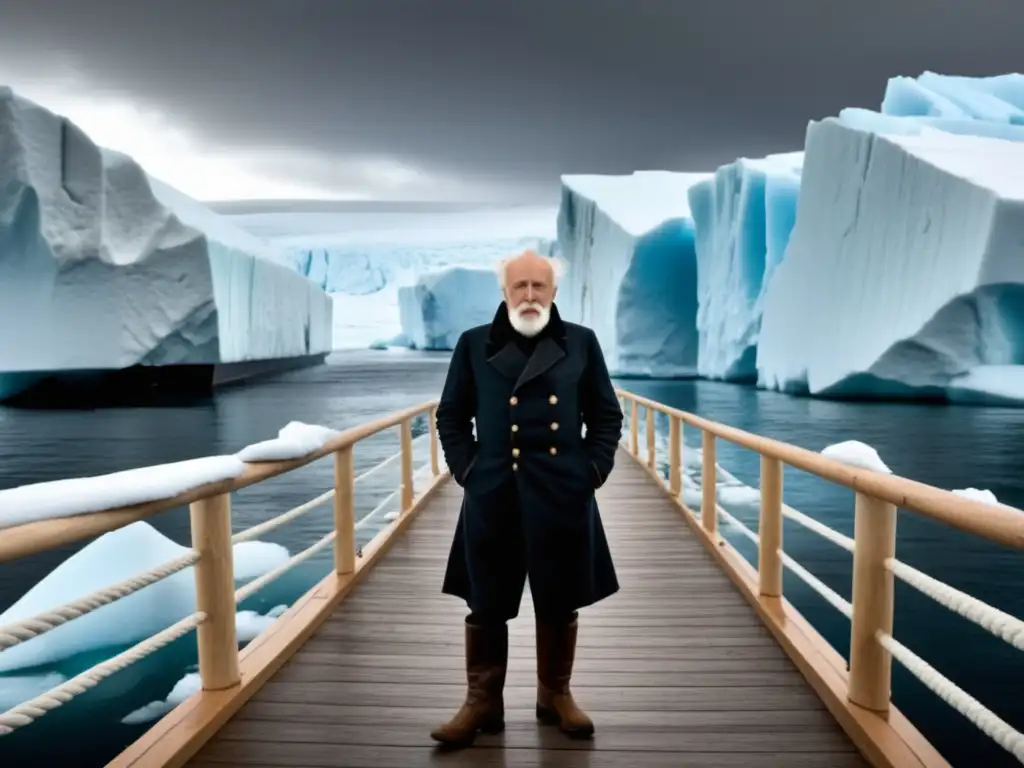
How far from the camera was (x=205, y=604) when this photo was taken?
6.84 ft

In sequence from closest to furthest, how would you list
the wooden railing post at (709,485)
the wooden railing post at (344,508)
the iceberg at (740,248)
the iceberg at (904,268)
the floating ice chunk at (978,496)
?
the floating ice chunk at (978,496) < the wooden railing post at (344,508) < the wooden railing post at (709,485) < the iceberg at (904,268) < the iceberg at (740,248)

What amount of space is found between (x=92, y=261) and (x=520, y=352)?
23.5 meters

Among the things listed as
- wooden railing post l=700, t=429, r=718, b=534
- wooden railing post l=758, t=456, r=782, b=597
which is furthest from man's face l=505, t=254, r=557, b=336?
wooden railing post l=700, t=429, r=718, b=534

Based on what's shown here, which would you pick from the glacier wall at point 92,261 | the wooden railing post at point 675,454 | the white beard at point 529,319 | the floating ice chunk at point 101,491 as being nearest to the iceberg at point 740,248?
the glacier wall at point 92,261

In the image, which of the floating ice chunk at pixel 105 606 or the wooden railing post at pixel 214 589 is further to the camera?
the floating ice chunk at pixel 105 606

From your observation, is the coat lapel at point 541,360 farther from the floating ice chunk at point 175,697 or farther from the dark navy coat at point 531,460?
the floating ice chunk at point 175,697

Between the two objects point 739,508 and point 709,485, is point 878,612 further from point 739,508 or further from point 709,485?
point 739,508

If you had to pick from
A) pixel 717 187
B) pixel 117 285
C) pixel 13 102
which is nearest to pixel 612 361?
pixel 717 187

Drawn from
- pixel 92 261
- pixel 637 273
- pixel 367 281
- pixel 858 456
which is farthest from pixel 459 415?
pixel 367 281

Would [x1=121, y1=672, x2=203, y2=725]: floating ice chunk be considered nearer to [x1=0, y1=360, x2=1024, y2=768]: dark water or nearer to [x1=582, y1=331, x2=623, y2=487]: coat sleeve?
[x1=0, y1=360, x2=1024, y2=768]: dark water

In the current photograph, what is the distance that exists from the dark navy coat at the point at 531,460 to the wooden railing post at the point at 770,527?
1105 millimetres

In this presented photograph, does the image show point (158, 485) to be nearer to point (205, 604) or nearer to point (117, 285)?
point (205, 604)

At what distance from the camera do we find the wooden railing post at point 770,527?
286 cm

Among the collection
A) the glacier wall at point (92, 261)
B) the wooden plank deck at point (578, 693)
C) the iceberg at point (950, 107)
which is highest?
the iceberg at point (950, 107)
